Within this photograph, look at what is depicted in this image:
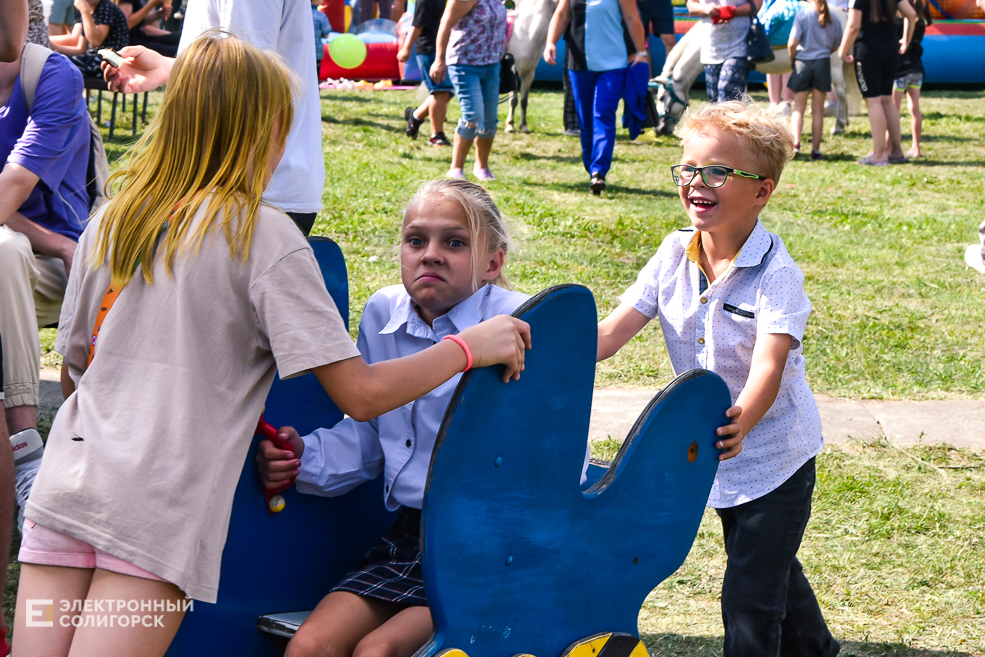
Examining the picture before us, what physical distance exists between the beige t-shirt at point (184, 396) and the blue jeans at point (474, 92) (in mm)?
6338

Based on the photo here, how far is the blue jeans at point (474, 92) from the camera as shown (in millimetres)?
7949

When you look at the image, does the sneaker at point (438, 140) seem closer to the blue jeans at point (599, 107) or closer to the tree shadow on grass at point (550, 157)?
the tree shadow on grass at point (550, 157)

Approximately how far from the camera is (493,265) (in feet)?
7.79

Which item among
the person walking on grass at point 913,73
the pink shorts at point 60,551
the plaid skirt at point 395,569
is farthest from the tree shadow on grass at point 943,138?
the pink shorts at point 60,551

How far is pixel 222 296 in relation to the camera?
68.3 inches

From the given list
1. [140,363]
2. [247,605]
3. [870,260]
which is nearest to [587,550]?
[247,605]

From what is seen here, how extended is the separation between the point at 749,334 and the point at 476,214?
0.68 metres

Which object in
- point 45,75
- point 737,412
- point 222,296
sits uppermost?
point 45,75

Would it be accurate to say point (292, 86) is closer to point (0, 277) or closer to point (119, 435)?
point (119, 435)

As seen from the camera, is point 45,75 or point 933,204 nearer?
point 45,75

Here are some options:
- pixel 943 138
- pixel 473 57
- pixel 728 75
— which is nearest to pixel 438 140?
pixel 473 57

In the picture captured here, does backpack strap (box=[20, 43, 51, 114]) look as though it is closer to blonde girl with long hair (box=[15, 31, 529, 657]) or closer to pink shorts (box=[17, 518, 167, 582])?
blonde girl with long hair (box=[15, 31, 529, 657])

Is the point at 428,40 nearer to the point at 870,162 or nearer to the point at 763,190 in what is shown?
the point at 870,162

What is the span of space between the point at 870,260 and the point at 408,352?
5.39m
